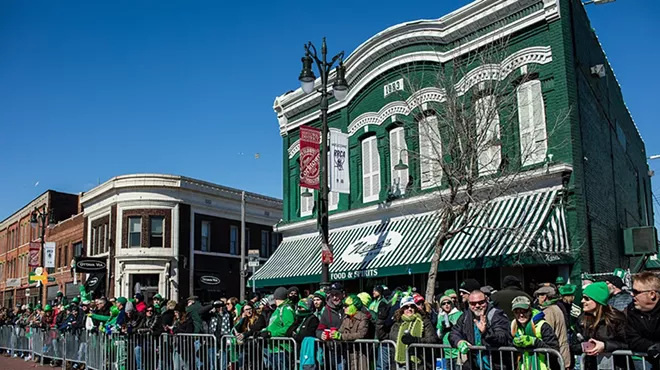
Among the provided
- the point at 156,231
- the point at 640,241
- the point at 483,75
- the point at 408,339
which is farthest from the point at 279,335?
the point at 156,231

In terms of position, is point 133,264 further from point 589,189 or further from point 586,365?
point 586,365

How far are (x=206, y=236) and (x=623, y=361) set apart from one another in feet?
115

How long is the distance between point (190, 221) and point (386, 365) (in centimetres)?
3090

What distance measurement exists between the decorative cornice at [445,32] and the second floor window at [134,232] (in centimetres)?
1750

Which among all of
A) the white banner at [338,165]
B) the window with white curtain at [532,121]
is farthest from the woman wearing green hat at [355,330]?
the white banner at [338,165]

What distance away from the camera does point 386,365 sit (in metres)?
7.86

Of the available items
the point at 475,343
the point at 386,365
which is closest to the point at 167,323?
the point at 386,365

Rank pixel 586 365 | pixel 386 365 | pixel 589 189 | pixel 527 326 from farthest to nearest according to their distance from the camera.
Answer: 1. pixel 589 189
2. pixel 386 365
3. pixel 527 326
4. pixel 586 365

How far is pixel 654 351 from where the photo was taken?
15.9ft

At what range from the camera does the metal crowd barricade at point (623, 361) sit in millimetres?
5078

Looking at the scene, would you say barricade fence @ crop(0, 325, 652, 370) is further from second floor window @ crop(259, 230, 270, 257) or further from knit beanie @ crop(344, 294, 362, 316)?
second floor window @ crop(259, 230, 270, 257)

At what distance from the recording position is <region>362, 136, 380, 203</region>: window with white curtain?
65.1ft

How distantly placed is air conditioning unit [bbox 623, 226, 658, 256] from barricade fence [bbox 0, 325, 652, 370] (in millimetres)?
12106

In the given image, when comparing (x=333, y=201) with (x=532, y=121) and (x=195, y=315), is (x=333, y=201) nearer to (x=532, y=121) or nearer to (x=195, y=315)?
(x=532, y=121)
